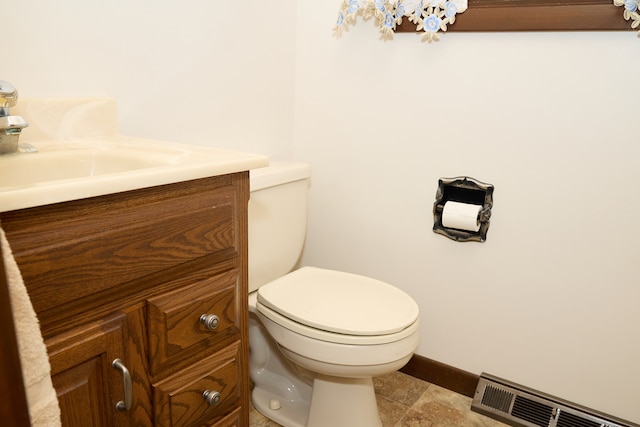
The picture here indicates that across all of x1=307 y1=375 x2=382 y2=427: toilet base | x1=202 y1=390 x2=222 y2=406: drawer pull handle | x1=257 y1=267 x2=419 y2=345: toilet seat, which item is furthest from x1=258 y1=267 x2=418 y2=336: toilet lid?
x1=202 y1=390 x2=222 y2=406: drawer pull handle

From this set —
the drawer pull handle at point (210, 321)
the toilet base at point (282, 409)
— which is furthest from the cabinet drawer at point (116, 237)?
the toilet base at point (282, 409)

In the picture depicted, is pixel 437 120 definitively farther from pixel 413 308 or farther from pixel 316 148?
pixel 413 308

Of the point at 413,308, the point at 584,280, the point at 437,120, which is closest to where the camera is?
the point at 413,308

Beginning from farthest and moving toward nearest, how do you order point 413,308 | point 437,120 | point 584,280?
point 437,120 < point 584,280 < point 413,308

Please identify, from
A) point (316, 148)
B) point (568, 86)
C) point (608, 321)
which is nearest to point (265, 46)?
point (316, 148)

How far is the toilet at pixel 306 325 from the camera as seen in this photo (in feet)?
4.25

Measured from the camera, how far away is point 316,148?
1.96 meters

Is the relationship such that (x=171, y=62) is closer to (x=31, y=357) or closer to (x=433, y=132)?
(x=433, y=132)

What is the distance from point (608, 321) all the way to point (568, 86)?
0.71 metres

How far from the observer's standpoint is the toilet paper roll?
1.59 meters

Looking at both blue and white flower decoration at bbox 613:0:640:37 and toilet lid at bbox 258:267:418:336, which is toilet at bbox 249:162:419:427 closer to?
toilet lid at bbox 258:267:418:336

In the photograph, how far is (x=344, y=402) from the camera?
148 centimetres

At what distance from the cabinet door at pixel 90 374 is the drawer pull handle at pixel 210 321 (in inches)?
6.6

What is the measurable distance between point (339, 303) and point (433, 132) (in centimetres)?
67
